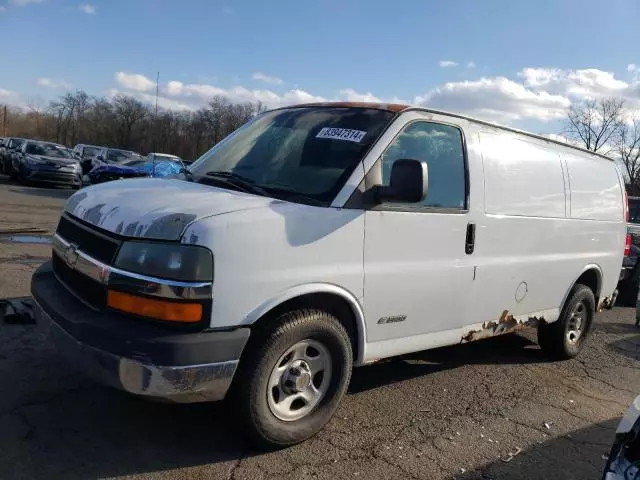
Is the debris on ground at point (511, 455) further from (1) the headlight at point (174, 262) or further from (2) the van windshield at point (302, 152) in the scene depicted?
(1) the headlight at point (174, 262)

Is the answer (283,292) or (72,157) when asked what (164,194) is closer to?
(283,292)

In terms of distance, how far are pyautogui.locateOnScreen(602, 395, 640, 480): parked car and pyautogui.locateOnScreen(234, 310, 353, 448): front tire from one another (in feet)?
4.95

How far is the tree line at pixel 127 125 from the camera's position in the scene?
74.2 metres

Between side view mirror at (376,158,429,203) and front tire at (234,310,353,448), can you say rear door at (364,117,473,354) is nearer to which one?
side view mirror at (376,158,429,203)

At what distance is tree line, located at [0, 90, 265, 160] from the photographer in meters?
74.2

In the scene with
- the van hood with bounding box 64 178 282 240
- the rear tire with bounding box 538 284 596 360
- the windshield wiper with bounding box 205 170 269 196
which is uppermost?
the windshield wiper with bounding box 205 170 269 196

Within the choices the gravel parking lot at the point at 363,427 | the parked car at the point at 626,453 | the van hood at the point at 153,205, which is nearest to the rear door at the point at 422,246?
the gravel parking lot at the point at 363,427

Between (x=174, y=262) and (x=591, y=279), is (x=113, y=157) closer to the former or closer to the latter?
(x=591, y=279)

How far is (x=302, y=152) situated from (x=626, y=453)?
98.6 inches

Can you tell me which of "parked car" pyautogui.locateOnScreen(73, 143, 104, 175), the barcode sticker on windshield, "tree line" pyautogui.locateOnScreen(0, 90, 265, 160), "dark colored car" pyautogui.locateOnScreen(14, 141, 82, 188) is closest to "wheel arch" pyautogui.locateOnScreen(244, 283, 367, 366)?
the barcode sticker on windshield

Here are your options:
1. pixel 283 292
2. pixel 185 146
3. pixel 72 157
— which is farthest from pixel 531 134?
pixel 185 146

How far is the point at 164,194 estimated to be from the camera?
341 centimetres

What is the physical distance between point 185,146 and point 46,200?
6212 centimetres

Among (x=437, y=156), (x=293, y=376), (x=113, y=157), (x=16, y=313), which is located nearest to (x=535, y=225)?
(x=437, y=156)
